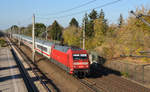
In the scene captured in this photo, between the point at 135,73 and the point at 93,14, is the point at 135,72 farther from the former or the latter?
the point at 93,14

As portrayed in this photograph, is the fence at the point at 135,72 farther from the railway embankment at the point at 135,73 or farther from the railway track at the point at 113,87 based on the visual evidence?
the railway track at the point at 113,87

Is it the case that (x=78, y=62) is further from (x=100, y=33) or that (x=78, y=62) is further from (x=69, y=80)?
(x=100, y=33)

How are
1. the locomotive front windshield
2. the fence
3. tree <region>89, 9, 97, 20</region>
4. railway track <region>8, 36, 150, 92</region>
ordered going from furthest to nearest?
tree <region>89, 9, 97, 20</region> → the fence → the locomotive front windshield → railway track <region>8, 36, 150, 92</region>

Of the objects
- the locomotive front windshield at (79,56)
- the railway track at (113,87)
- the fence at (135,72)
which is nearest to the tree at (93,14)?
the fence at (135,72)

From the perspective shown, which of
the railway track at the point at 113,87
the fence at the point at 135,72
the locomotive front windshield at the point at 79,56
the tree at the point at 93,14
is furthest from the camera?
the tree at the point at 93,14

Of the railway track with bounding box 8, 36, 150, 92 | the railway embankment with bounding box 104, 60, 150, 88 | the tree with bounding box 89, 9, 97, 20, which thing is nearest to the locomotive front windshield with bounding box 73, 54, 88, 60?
the railway track with bounding box 8, 36, 150, 92

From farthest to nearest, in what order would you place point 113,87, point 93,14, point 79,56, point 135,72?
point 93,14, point 135,72, point 79,56, point 113,87

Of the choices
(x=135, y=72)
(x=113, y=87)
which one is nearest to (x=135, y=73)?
(x=135, y=72)

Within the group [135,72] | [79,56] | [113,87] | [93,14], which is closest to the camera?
[113,87]

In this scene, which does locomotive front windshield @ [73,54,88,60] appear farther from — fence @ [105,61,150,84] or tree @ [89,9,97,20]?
tree @ [89,9,97,20]

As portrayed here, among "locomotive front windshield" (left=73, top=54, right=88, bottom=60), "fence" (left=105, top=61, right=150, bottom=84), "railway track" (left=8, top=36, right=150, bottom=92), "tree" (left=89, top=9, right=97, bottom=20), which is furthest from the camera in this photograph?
"tree" (left=89, top=9, right=97, bottom=20)

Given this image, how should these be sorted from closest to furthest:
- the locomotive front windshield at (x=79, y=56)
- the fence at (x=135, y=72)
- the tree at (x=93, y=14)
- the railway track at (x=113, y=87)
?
the railway track at (x=113, y=87)
the locomotive front windshield at (x=79, y=56)
the fence at (x=135, y=72)
the tree at (x=93, y=14)

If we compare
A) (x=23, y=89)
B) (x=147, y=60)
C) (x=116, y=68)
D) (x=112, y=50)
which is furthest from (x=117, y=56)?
(x=23, y=89)

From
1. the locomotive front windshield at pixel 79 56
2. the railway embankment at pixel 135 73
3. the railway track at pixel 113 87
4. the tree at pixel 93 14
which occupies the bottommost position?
the railway track at pixel 113 87
